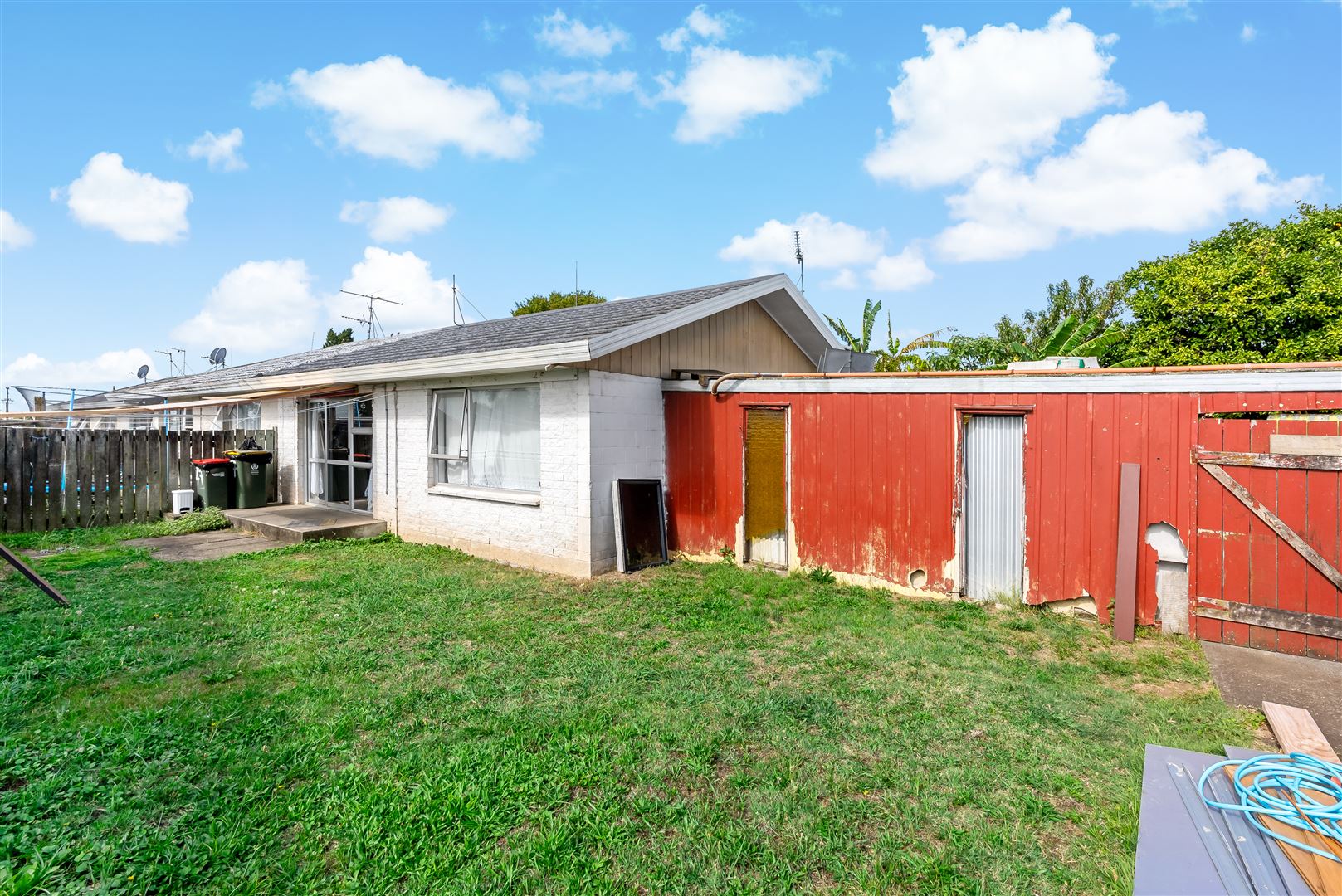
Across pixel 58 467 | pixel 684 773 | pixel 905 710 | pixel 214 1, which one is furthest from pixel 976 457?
pixel 58 467

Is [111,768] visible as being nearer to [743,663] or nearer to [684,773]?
[684,773]

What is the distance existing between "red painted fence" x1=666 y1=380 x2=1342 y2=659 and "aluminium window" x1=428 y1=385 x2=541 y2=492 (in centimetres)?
225

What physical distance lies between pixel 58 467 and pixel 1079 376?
16.0m

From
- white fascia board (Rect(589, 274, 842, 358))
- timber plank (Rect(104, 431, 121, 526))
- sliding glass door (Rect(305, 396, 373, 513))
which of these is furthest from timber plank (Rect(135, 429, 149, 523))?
white fascia board (Rect(589, 274, 842, 358))

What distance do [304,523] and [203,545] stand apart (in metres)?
1.48

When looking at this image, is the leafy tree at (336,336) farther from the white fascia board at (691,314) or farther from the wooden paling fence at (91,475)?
the white fascia board at (691,314)

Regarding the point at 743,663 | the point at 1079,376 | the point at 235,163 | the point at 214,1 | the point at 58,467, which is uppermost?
the point at 214,1

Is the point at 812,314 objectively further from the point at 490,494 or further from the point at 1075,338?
the point at 490,494

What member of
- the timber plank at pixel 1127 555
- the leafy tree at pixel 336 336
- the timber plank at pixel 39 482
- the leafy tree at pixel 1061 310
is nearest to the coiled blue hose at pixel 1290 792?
the timber plank at pixel 1127 555

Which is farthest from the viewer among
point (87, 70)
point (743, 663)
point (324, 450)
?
point (324, 450)

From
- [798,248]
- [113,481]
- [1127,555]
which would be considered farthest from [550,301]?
[1127,555]

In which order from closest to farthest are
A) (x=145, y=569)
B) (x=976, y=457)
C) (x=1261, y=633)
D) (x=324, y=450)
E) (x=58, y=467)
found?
(x=1261, y=633) < (x=976, y=457) < (x=145, y=569) < (x=58, y=467) < (x=324, y=450)

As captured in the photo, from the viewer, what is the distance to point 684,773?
3109mm

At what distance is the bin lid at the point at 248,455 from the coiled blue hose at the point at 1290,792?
1432cm
